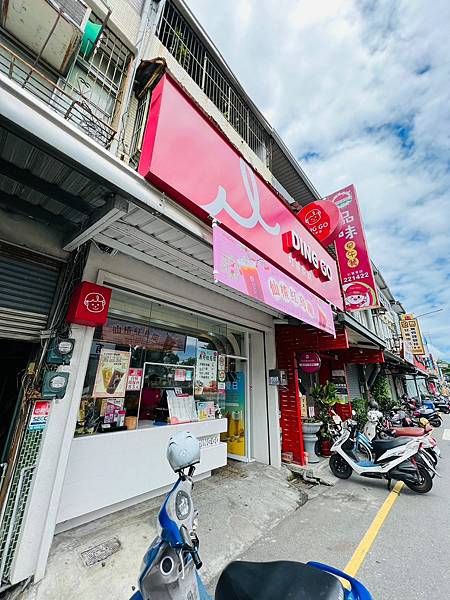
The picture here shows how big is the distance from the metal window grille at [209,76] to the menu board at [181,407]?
246 inches

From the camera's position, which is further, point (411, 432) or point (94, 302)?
point (411, 432)

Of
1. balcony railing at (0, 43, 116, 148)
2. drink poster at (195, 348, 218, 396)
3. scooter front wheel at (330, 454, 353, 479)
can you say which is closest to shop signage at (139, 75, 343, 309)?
balcony railing at (0, 43, 116, 148)

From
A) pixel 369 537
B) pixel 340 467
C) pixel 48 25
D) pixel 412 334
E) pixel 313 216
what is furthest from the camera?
pixel 412 334

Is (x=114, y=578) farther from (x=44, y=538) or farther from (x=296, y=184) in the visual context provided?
(x=296, y=184)

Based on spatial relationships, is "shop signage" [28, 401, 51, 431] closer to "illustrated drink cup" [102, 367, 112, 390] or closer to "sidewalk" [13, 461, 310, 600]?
"illustrated drink cup" [102, 367, 112, 390]

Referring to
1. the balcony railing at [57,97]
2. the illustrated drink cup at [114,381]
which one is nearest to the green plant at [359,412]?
the illustrated drink cup at [114,381]

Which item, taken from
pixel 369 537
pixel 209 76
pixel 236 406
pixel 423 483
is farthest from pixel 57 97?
pixel 423 483

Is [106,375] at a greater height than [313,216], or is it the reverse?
[313,216]

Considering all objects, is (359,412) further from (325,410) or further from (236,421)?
(236,421)

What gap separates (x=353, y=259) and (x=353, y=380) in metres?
6.20

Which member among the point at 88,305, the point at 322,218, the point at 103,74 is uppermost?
the point at 103,74

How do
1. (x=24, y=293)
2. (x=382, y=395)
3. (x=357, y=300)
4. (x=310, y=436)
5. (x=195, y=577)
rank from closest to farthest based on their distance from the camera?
(x=195, y=577)
(x=24, y=293)
(x=310, y=436)
(x=357, y=300)
(x=382, y=395)

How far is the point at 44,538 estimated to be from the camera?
232 centimetres

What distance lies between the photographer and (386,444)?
4879 mm
